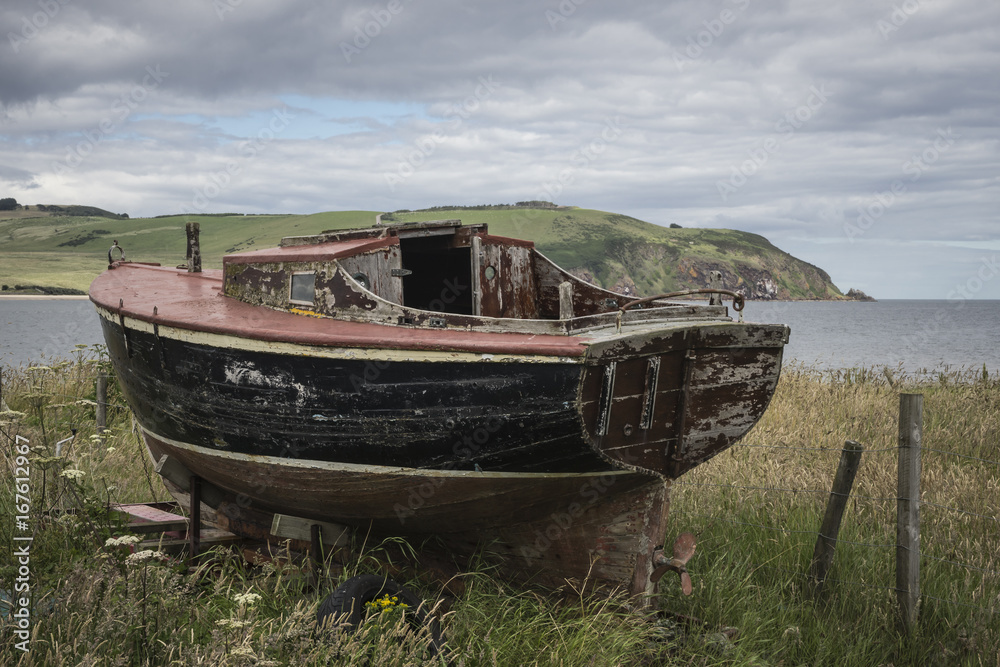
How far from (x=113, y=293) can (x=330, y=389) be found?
312 centimetres

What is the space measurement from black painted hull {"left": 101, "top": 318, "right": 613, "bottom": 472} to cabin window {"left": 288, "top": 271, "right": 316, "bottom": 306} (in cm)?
58

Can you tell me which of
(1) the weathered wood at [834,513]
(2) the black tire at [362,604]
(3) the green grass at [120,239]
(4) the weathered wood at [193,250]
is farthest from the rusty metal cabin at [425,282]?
(3) the green grass at [120,239]

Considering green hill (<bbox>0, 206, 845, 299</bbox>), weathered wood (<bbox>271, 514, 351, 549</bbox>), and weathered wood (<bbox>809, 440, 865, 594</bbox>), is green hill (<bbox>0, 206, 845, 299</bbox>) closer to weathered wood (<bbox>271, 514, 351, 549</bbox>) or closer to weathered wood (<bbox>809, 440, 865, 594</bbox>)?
weathered wood (<bbox>271, 514, 351, 549</bbox>)

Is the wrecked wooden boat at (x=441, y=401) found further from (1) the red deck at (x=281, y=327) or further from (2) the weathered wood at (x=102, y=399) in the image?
(2) the weathered wood at (x=102, y=399)

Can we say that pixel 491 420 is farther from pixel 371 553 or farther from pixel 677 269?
pixel 677 269

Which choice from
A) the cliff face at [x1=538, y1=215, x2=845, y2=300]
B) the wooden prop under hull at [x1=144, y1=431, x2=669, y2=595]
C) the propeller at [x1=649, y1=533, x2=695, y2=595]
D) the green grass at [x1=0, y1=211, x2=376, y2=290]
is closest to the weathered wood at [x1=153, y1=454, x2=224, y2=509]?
the wooden prop under hull at [x1=144, y1=431, x2=669, y2=595]

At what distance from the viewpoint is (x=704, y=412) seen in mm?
4621

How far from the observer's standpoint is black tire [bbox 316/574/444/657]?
3.73 metres

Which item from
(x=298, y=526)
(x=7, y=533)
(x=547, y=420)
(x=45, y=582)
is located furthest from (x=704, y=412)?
(x=7, y=533)

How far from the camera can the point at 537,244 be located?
94.0m

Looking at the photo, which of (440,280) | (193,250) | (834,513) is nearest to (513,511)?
(834,513)

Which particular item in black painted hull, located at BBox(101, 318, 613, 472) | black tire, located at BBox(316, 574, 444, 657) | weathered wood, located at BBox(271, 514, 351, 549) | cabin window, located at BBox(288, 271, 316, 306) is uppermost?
cabin window, located at BBox(288, 271, 316, 306)

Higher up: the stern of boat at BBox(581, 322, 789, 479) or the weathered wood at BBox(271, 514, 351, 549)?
the stern of boat at BBox(581, 322, 789, 479)

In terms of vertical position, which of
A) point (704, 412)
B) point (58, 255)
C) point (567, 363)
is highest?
point (567, 363)
